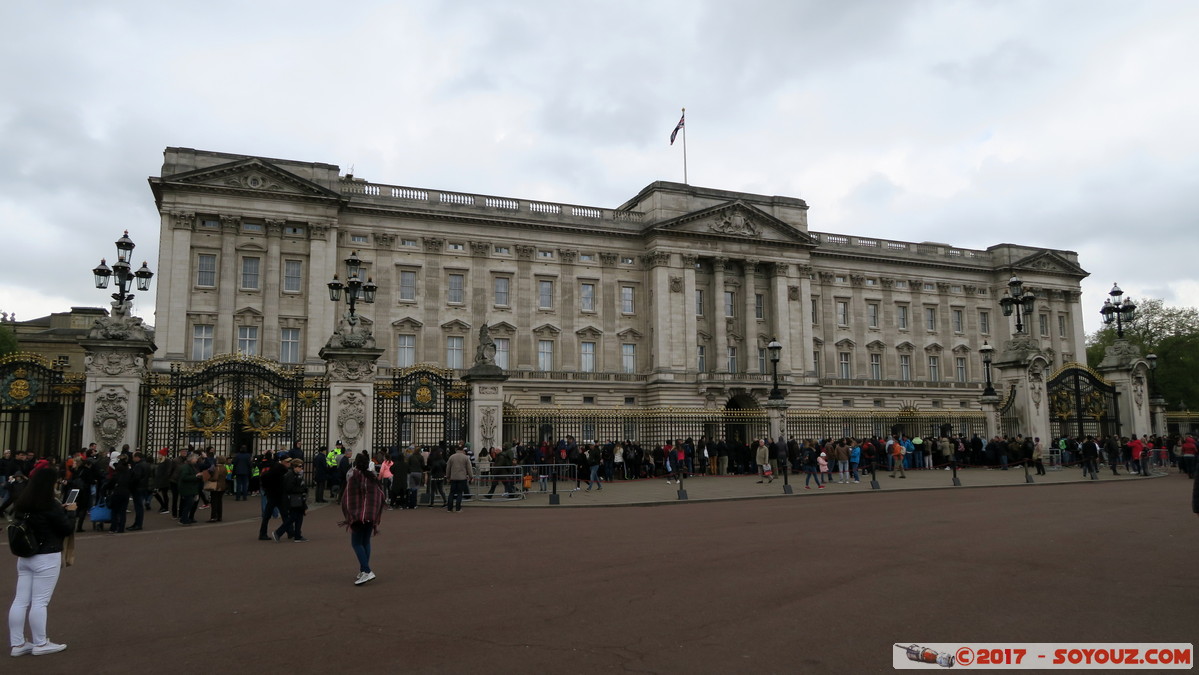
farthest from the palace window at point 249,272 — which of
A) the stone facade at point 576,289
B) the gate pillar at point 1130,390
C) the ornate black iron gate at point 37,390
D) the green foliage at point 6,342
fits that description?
the gate pillar at point 1130,390

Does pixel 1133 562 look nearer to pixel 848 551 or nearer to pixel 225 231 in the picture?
pixel 848 551

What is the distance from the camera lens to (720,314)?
54969 mm

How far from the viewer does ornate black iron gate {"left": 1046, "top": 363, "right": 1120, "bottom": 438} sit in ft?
97.0

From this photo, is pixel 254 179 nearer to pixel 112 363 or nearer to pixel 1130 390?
pixel 112 363

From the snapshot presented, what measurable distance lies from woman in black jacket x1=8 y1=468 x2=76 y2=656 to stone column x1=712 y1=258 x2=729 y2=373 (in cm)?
4886

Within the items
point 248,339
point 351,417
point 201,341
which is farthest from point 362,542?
point 201,341

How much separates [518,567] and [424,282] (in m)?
40.6

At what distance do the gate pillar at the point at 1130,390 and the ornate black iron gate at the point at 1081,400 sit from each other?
31 cm

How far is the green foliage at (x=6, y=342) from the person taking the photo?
170 ft

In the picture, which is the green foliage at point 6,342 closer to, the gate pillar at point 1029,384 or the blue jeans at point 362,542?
the blue jeans at point 362,542

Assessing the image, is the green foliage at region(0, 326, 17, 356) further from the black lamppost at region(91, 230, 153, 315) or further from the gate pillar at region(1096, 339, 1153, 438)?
the gate pillar at region(1096, 339, 1153, 438)

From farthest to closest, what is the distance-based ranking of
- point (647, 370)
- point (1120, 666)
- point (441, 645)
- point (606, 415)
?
point (647, 370) → point (606, 415) → point (441, 645) → point (1120, 666)

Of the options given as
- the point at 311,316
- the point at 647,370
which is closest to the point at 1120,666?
the point at 311,316

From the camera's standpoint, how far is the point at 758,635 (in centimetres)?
684
